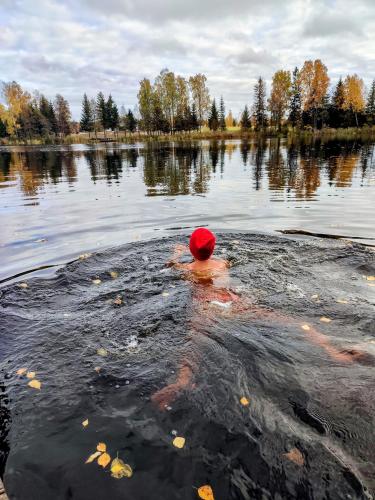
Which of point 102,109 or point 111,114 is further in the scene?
point 111,114

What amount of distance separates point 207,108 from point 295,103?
20.2 meters

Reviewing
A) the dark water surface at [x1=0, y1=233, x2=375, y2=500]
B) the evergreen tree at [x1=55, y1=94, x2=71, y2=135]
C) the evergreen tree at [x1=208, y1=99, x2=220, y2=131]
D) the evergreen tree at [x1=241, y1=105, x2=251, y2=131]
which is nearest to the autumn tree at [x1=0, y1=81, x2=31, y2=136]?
the evergreen tree at [x1=55, y1=94, x2=71, y2=135]

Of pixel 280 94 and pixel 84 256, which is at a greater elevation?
pixel 280 94

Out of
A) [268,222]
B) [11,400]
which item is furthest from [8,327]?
[268,222]

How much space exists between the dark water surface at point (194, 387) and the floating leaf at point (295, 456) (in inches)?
0.8

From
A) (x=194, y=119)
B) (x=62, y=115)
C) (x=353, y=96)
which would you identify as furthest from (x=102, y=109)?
(x=353, y=96)

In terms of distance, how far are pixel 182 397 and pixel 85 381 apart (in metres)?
1.18

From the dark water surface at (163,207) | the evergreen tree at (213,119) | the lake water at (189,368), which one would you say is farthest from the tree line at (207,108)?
the lake water at (189,368)

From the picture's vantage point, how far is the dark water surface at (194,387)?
107 inches

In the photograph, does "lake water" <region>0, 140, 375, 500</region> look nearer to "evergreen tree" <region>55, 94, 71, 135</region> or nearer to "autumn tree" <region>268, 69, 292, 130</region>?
"autumn tree" <region>268, 69, 292, 130</region>

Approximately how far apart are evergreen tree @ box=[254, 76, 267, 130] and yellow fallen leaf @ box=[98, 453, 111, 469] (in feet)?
267

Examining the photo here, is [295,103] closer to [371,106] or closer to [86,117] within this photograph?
[371,106]

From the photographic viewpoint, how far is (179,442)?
306cm

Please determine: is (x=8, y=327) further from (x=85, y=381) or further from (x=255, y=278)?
(x=255, y=278)
